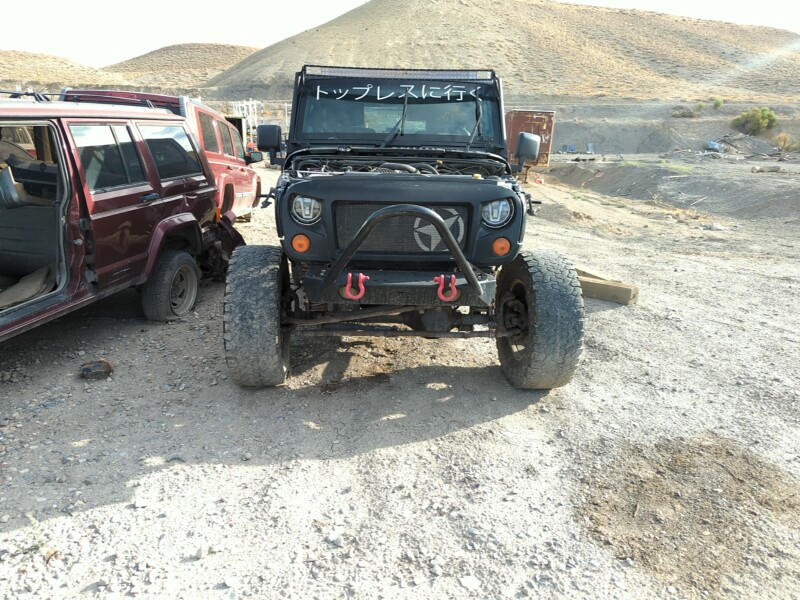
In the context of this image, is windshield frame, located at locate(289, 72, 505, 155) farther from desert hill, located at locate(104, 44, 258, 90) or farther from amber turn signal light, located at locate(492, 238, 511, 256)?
desert hill, located at locate(104, 44, 258, 90)

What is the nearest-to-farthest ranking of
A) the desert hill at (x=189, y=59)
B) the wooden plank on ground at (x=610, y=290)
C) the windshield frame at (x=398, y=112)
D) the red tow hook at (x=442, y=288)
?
the red tow hook at (x=442, y=288)
the windshield frame at (x=398, y=112)
the wooden plank on ground at (x=610, y=290)
the desert hill at (x=189, y=59)

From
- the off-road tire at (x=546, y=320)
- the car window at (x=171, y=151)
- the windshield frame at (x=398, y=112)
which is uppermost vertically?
the windshield frame at (x=398, y=112)

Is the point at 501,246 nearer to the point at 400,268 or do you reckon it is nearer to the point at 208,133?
the point at 400,268

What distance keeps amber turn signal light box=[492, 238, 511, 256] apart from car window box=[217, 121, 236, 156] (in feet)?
19.6

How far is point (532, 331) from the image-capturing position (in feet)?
11.5

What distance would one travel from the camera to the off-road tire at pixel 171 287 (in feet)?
15.7

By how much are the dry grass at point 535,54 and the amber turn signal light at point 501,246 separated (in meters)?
38.5

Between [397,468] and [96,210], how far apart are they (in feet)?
9.20

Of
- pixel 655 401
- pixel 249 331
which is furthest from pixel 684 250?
pixel 249 331

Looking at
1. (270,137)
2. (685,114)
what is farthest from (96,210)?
(685,114)

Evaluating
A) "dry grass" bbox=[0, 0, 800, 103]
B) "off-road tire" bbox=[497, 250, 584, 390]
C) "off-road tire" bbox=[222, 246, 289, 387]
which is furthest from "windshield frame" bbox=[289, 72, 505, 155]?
"dry grass" bbox=[0, 0, 800, 103]

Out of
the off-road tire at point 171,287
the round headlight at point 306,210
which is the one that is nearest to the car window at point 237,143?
the off-road tire at point 171,287

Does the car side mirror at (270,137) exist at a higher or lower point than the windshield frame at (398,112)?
lower

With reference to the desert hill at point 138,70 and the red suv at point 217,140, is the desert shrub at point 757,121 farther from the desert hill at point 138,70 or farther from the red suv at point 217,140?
the desert hill at point 138,70
